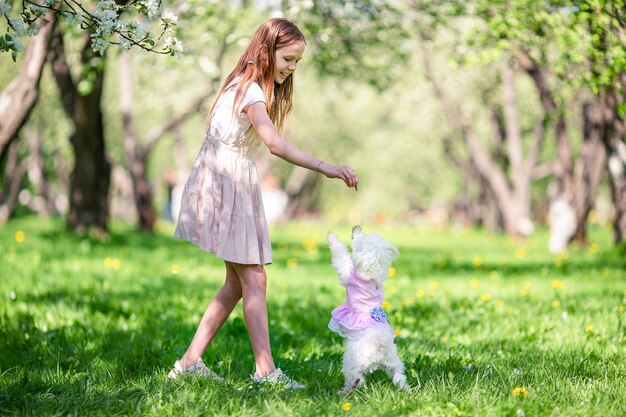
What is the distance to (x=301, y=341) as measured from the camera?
20.1 ft

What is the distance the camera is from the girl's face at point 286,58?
4.54 metres

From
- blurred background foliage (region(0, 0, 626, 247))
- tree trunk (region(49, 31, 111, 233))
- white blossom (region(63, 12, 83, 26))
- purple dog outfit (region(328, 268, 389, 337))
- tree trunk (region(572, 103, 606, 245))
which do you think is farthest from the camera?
tree trunk (region(572, 103, 606, 245))

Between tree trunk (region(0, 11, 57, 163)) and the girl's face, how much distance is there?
4281mm

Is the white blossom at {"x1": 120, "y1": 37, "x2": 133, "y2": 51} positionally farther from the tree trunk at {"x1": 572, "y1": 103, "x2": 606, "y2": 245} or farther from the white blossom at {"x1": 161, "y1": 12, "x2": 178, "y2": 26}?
the tree trunk at {"x1": 572, "y1": 103, "x2": 606, "y2": 245}

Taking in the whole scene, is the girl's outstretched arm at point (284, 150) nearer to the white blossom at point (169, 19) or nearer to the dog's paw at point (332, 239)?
the dog's paw at point (332, 239)

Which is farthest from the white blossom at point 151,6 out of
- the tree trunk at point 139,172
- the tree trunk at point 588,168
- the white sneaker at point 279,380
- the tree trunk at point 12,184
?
the tree trunk at point 12,184

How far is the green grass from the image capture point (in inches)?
156

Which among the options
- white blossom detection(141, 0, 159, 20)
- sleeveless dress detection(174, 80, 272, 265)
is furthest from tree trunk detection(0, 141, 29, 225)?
white blossom detection(141, 0, 159, 20)

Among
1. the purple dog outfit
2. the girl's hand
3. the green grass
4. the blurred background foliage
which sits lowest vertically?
the green grass

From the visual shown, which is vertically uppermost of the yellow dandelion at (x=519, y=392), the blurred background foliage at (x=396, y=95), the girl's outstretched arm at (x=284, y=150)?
the blurred background foliage at (x=396, y=95)

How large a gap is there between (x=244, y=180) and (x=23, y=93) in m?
4.54

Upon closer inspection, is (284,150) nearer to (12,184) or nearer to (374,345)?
(374,345)

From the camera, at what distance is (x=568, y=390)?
4180 mm

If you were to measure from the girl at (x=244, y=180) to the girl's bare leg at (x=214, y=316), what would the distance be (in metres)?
0.06
